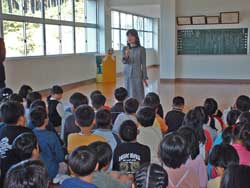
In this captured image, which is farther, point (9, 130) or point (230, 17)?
point (230, 17)

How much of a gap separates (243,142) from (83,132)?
1.26 meters

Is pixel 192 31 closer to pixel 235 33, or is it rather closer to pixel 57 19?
pixel 235 33

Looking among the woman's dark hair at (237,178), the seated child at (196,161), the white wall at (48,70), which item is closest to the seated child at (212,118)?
the seated child at (196,161)

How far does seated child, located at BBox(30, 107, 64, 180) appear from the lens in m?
3.00

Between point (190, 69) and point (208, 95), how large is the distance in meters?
3.28

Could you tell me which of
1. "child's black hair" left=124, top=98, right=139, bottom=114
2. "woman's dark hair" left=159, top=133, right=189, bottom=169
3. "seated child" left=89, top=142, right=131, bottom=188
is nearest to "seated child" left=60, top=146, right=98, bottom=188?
"seated child" left=89, top=142, right=131, bottom=188

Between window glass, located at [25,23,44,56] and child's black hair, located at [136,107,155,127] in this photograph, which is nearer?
child's black hair, located at [136,107,155,127]

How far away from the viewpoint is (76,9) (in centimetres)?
1182

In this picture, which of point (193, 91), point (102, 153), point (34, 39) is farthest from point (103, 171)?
point (34, 39)

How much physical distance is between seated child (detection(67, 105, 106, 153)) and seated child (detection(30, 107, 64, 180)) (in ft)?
0.42

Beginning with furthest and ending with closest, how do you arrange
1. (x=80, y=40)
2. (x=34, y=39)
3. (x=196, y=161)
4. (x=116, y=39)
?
1. (x=116, y=39)
2. (x=80, y=40)
3. (x=34, y=39)
4. (x=196, y=161)

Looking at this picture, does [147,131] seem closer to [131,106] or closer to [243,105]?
[131,106]

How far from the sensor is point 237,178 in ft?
4.65

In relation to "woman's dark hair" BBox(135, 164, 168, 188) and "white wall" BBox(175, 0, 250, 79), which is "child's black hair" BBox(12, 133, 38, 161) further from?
"white wall" BBox(175, 0, 250, 79)
